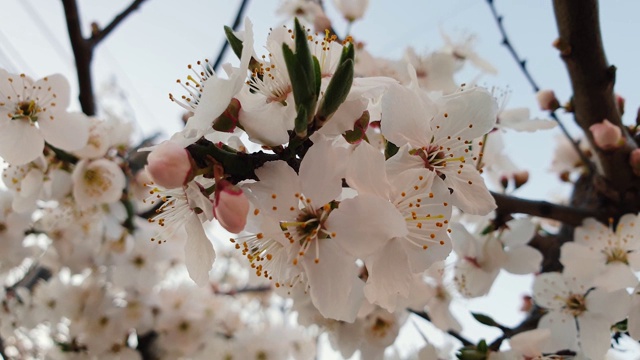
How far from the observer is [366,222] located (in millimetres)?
622

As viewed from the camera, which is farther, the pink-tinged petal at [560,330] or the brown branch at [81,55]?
the brown branch at [81,55]

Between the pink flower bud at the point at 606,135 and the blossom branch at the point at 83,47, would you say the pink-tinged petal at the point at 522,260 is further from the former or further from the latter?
the blossom branch at the point at 83,47

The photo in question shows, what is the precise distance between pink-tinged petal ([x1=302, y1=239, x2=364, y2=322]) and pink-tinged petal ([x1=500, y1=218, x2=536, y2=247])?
733 millimetres

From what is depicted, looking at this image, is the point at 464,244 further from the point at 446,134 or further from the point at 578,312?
the point at 446,134

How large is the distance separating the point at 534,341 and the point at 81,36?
53.5 inches

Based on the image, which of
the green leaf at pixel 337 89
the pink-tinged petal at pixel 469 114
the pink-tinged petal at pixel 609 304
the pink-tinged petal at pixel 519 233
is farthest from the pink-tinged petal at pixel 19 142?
the pink-tinged petal at pixel 609 304

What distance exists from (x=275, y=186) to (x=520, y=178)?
966 mm

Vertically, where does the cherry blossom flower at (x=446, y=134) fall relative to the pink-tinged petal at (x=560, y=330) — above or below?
above

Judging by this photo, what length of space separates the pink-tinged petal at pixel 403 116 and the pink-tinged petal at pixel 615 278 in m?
0.63

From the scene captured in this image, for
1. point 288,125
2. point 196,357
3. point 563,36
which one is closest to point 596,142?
point 563,36

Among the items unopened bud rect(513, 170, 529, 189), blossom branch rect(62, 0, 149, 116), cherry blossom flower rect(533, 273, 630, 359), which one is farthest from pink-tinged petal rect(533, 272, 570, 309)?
blossom branch rect(62, 0, 149, 116)

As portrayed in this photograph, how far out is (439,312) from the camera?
1.41m

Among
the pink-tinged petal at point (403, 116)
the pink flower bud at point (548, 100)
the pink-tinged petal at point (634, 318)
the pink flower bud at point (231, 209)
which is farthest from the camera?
the pink flower bud at point (548, 100)

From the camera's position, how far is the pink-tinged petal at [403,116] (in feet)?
2.21
